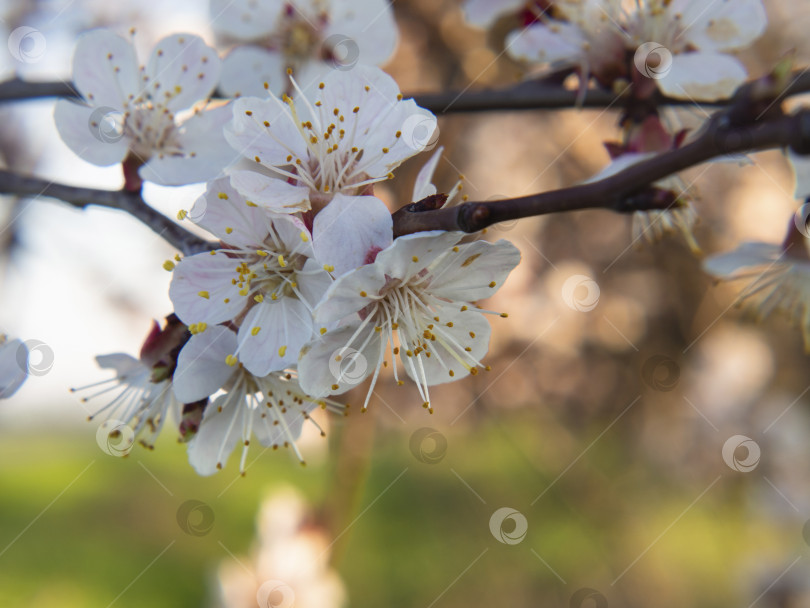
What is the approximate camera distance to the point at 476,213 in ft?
1.94

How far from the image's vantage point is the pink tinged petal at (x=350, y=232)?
27.3 inches

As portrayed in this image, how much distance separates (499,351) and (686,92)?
104 inches

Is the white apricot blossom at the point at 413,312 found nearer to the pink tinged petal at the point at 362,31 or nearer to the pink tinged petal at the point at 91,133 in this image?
the pink tinged petal at the point at 91,133

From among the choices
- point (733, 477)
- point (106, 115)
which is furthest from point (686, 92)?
point (733, 477)

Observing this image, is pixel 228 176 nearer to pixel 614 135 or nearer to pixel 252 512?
pixel 614 135

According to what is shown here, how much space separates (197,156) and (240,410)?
415 millimetres

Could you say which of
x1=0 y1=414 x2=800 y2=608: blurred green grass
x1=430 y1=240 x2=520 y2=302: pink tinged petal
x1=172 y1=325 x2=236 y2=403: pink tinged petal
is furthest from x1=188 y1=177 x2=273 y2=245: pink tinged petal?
x1=0 y1=414 x2=800 y2=608: blurred green grass
